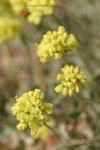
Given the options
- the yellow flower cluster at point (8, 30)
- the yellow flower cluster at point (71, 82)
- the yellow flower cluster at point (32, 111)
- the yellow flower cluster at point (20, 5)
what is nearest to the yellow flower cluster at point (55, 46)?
the yellow flower cluster at point (71, 82)

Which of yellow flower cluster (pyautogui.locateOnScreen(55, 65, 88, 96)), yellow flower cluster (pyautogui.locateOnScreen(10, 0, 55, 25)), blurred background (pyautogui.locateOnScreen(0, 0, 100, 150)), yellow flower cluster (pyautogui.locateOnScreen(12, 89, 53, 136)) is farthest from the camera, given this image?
blurred background (pyautogui.locateOnScreen(0, 0, 100, 150))

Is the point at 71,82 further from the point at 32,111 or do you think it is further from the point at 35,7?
the point at 35,7

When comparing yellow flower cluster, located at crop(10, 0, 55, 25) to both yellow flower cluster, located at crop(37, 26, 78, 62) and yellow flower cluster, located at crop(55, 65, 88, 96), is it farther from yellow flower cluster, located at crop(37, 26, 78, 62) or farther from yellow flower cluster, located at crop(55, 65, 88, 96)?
yellow flower cluster, located at crop(55, 65, 88, 96)

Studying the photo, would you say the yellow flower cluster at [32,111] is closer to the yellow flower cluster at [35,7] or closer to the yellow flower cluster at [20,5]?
the yellow flower cluster at [35,7]

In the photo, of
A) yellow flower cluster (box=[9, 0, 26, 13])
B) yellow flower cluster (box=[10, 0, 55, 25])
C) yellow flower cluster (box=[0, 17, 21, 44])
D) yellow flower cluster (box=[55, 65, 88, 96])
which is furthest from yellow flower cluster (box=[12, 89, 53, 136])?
yellow flower cluster (box=[0, 17, 21, 44])

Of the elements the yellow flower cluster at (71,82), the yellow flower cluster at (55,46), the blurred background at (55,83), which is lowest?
the yellow flower cluster at (71,82)

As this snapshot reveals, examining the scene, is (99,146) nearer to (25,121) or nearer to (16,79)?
(25,121)

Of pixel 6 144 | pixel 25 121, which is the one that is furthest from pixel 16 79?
pixel 25 121
